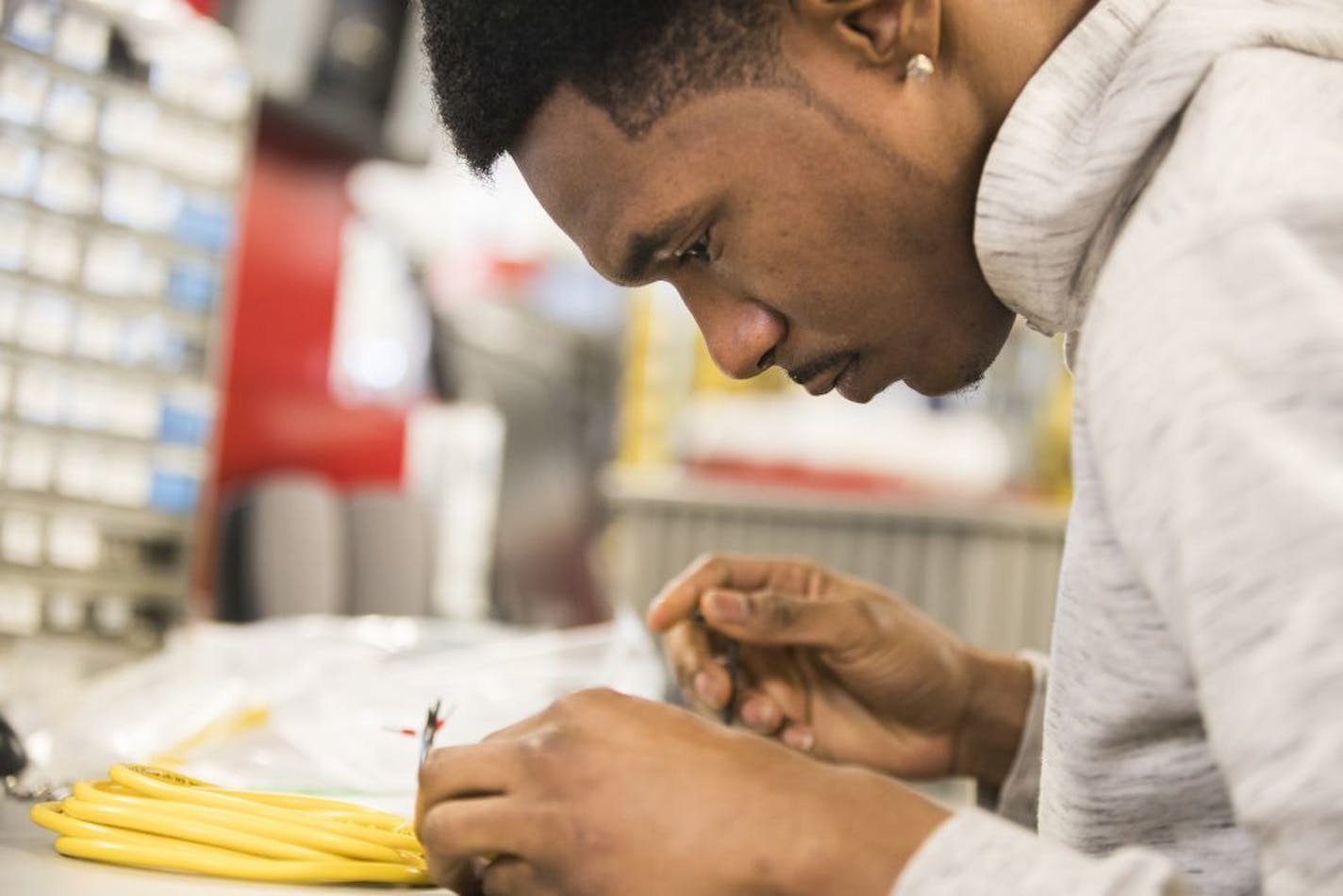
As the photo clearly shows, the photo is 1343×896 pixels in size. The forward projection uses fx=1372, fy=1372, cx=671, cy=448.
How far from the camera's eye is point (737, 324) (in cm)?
91

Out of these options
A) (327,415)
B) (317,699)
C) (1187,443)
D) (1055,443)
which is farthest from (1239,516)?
(1055,443)

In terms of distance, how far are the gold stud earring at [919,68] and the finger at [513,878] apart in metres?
0.49

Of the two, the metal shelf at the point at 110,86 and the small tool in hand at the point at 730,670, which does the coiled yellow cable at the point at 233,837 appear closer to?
the small tool in hand at the point at 730,670

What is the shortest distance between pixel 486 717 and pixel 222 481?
107 inches

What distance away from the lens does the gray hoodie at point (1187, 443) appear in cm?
54

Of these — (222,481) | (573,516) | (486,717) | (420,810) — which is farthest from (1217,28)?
(573,516)

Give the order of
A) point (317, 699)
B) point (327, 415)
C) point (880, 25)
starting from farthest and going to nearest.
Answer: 1. point (327, 415)
2. point (317, 699)
3. point (880, 25)

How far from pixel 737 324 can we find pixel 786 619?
400 mm

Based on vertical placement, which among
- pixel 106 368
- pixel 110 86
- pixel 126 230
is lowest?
pixel 106 368

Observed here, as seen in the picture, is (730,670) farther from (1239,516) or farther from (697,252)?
(1239,516)

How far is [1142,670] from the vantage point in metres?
0.68

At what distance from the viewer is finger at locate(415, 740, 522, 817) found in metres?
0.69

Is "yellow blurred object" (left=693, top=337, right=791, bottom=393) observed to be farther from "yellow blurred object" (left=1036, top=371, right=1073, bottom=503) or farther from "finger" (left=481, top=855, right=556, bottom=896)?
"finger" (left=481, top=855, right=556, bottom=896)

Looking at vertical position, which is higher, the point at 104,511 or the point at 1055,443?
the point at 1055,443
